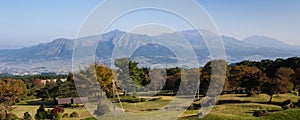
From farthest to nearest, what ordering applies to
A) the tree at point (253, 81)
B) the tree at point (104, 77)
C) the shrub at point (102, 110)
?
the tree at point (253, 81)
the tree at point (104, 77)
the shrub at point (102, 110)

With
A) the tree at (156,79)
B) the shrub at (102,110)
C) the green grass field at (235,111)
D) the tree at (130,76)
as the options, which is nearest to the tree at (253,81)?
the green grass field at (235,111)

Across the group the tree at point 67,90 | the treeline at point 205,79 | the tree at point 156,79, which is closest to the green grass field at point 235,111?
the treeline at point 205,79

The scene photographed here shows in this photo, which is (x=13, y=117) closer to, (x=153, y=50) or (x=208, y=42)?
(x=208, y=42)

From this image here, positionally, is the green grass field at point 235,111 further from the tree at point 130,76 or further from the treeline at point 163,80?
the tree at point 130,76

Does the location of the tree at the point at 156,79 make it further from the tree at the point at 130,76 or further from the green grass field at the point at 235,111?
the green grass field at the point at 235,111

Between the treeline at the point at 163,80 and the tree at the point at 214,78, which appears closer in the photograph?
the tree at the point at 214,78

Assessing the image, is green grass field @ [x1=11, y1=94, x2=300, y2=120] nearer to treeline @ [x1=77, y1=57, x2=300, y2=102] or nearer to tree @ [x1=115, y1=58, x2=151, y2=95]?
treeline @ [x1=77, y1=57, x2=300, y2=102]

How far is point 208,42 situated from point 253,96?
15793mm

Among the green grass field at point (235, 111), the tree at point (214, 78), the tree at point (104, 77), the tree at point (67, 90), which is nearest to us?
the green grass field at point (235, 111)

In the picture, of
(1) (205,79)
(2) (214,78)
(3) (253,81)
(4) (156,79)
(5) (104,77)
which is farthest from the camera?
(4) (156,79)

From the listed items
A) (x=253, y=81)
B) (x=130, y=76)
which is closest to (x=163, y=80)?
(x=130, y=76)

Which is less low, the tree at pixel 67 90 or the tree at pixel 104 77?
the tree at pixel 104 77

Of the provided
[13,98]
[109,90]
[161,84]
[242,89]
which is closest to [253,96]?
[242,89]

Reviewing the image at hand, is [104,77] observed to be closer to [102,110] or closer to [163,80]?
[163,80]
